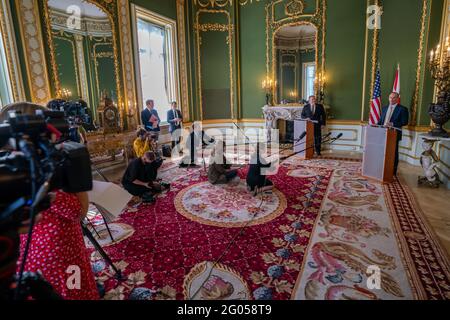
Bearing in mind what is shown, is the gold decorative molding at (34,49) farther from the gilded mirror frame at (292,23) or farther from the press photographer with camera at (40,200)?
the gilded mirror frame at (292,23)

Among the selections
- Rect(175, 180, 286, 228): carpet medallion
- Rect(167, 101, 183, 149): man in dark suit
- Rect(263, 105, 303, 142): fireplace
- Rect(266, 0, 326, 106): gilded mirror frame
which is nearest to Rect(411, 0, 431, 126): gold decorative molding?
Rect(266, 0, 326, 106): gilded mirror frame

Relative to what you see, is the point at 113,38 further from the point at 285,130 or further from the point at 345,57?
the point at 345,57

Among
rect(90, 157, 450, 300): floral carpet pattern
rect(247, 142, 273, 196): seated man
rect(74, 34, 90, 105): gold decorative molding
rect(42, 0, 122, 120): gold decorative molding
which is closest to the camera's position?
rect(90, 157, 450, 300): floral carpet pattern

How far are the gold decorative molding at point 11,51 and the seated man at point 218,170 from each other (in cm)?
304

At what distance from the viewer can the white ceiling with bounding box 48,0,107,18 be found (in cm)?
455

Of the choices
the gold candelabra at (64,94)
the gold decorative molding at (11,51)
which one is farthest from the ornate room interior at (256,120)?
the gold candelabra at (64,94)

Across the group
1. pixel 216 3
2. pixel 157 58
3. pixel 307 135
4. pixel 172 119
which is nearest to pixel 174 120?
pixel 172 119

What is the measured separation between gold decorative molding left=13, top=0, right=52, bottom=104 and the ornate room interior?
0.02 m

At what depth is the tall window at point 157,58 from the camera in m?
6.57

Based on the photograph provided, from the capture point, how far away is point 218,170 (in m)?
4.67

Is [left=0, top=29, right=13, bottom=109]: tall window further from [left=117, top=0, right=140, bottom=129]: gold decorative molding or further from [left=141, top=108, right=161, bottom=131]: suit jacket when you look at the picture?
[left=141, top=108, right=161, bottom=131]: suit jacket

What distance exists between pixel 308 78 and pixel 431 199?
4.46 meters

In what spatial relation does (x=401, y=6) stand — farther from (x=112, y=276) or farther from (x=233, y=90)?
(x=112, y=276)
